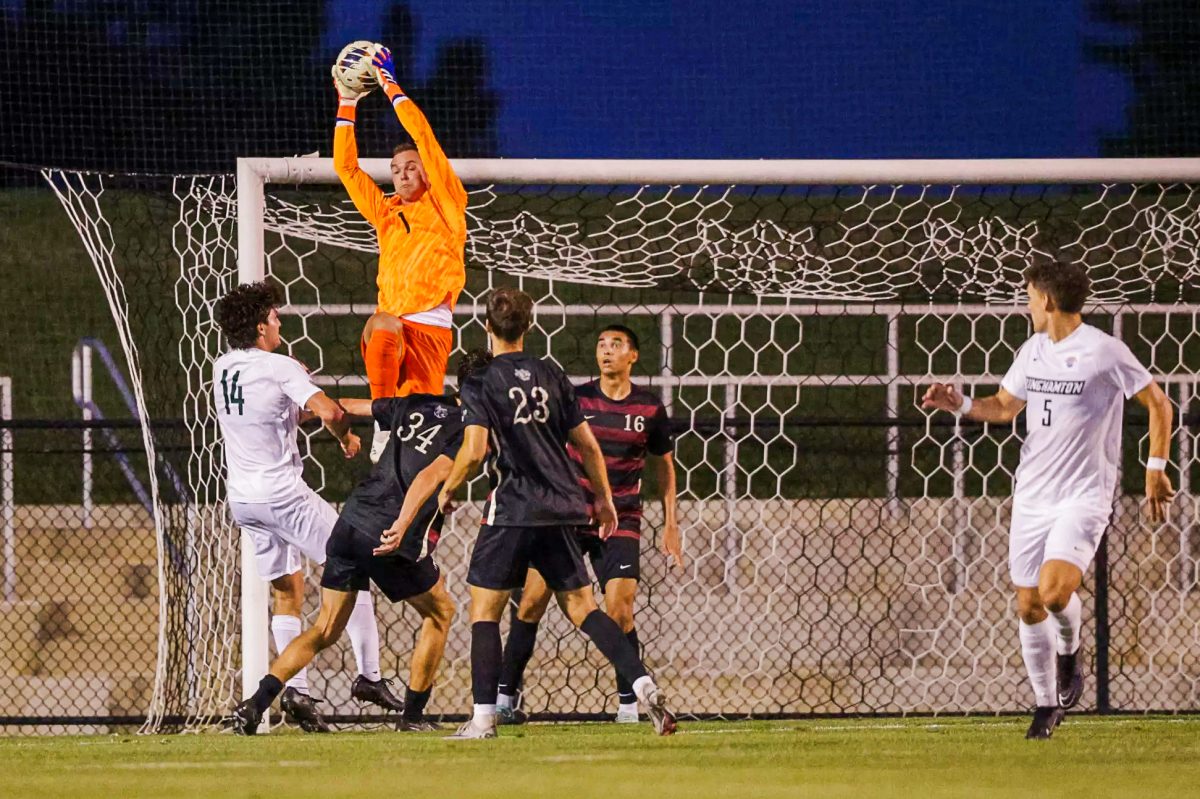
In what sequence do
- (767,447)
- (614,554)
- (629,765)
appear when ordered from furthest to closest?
(767,447) < (614,554) < (629,765)

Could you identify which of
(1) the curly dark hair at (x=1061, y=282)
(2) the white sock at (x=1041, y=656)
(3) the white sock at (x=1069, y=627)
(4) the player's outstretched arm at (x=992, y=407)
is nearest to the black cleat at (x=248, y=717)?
(4) the player's outstretched arm at (x=992, y=407)

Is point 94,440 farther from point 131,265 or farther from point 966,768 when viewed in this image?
point 966,768

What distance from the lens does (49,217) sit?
18156 mm

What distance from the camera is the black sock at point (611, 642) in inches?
237

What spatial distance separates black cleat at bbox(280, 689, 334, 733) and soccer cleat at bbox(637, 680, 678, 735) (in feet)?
5.59

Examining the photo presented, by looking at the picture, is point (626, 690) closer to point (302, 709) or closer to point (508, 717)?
point (508, 717)

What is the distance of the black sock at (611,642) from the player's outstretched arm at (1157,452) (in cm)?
183

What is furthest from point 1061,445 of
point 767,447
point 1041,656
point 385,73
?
point 767,447

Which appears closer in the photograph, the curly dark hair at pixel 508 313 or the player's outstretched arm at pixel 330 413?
the curly dark hair at pixel 508 313

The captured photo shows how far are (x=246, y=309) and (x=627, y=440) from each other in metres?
1.71

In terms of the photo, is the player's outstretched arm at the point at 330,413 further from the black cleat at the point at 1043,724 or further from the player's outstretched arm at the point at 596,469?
the black cleat at the point at 1043,724

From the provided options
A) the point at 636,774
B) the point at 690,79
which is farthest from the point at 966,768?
the point at 690,79

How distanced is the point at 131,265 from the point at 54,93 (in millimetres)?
6034

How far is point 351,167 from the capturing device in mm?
7078
